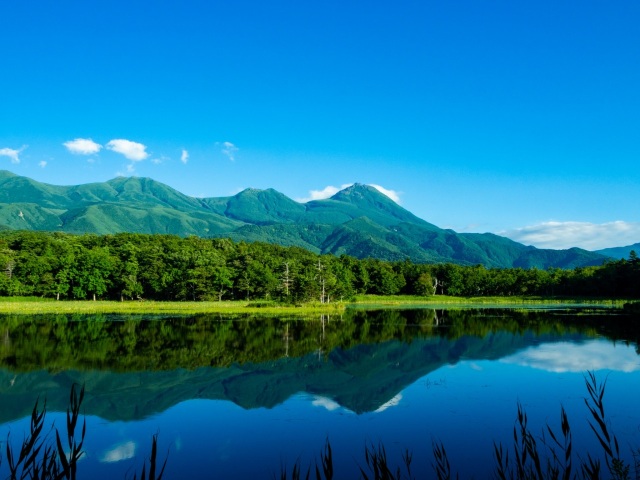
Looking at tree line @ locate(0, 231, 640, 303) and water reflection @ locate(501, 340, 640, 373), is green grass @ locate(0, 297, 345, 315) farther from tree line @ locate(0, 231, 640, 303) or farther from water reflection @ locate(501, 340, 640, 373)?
water reflection @ locate(501, 340, 640, 373)

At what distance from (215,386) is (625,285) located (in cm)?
11133

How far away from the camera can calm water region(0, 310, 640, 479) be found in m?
14.6

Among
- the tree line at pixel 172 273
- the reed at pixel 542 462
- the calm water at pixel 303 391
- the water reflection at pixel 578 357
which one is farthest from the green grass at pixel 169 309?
the reed at pixel 542 462

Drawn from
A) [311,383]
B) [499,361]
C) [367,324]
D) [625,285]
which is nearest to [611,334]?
[499,361]

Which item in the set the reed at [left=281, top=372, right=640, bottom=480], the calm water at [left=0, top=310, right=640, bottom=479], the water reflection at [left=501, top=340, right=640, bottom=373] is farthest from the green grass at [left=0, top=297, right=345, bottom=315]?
the reed at [left=281, top=372, right=640, bottom=480]

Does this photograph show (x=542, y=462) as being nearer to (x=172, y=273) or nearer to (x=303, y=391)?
(x=303, y=391)

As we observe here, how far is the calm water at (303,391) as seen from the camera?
48.0 ft

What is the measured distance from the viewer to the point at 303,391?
22344 millimetres

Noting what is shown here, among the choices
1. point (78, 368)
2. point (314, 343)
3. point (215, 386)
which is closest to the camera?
point (215, 386)

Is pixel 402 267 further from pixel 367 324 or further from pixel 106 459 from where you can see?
pixel 106 459

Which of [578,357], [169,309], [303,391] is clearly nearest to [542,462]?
[303,391]

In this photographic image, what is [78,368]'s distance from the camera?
27.0 metres

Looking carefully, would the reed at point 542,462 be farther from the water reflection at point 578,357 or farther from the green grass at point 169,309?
the green grass at point 169,309

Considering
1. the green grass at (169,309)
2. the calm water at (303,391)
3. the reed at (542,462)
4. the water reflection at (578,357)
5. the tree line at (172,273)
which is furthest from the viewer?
the tree line at (172,273)
